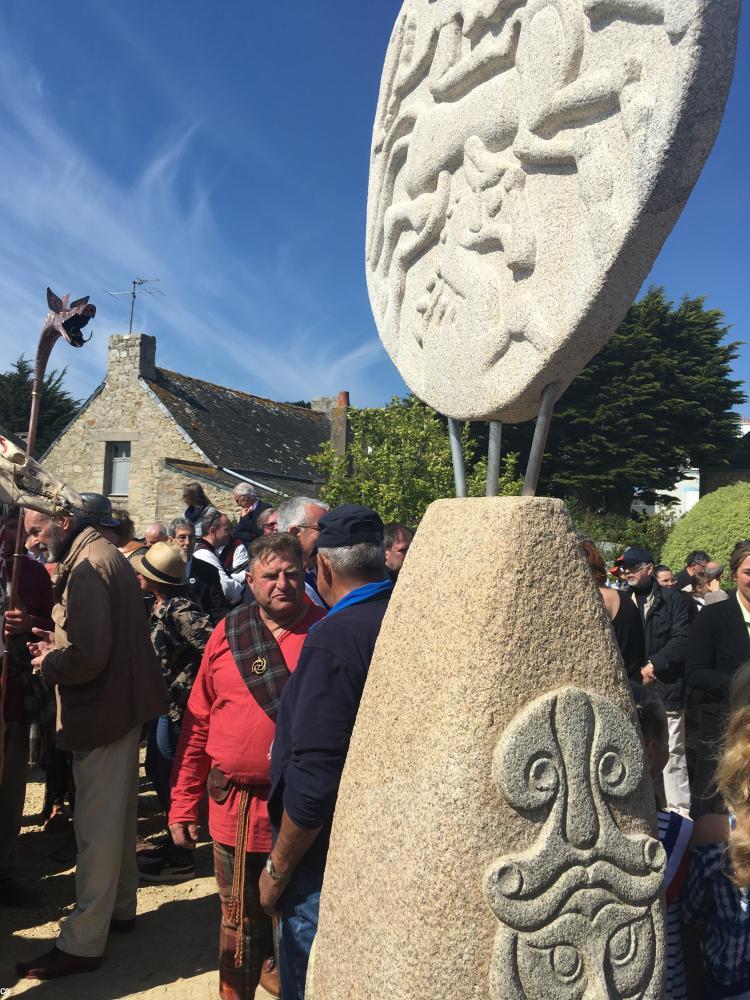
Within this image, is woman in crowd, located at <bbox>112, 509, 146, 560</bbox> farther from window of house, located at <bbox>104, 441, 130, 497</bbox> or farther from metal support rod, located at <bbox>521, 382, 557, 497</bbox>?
window of house, located at <bbox>104, 441, 130, 497</bbox>

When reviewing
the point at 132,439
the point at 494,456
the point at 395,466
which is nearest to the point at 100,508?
the point at 494,456

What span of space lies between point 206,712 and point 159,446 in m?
17.0

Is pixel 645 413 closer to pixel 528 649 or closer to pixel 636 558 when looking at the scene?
pixel 636 558

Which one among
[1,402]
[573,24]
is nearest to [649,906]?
[573,24]

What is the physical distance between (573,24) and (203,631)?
3625 mm

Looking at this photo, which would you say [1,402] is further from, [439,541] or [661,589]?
[439,541]

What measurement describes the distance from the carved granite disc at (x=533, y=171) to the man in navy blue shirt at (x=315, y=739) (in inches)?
26.4

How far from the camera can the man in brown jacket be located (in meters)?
3.40

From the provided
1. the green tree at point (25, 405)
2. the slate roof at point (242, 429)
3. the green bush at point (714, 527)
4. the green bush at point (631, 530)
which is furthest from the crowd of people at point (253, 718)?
the green tree at point (25, 405)

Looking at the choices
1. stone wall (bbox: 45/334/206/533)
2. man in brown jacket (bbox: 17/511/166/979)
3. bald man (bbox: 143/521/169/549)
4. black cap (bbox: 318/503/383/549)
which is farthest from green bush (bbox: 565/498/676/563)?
black cap (bbox: 318/503/383/549)

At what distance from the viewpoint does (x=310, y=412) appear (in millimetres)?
26328

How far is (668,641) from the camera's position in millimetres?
5891

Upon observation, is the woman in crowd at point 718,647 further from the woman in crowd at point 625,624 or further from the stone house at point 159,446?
the stone house at point 159,446

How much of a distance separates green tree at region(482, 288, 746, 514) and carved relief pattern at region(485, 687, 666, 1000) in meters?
23.2
